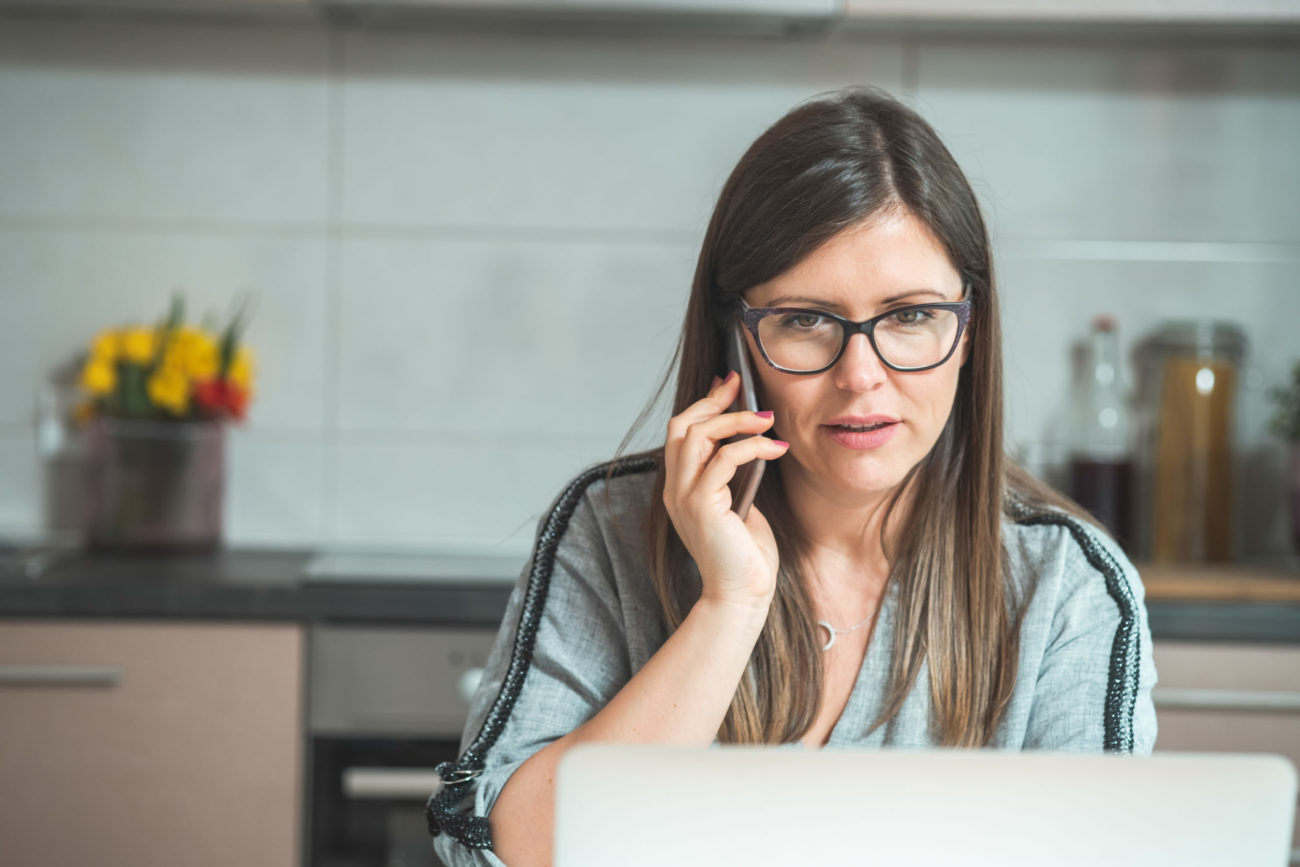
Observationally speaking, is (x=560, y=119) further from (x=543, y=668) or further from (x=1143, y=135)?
(x=543, y=668)

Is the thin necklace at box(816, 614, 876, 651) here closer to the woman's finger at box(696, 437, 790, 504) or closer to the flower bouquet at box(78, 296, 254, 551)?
the woman's finger at box(696, 437, 790, 504)

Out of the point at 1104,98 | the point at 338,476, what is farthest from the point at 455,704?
the point at 1104,98

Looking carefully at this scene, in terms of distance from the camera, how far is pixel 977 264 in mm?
1114

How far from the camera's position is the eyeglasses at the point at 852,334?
1046mm

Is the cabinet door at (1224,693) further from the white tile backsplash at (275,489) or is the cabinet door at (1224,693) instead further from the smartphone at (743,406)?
the white tile backsplash at (275,489)

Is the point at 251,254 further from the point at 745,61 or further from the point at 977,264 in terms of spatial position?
the point at 977,264

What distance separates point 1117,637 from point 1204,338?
125cm

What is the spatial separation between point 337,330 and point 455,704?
80 centimetres

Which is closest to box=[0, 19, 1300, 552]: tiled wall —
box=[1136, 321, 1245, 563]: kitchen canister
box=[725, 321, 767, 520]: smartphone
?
box=[1136, 321, 1245, 563]: kitchen canister

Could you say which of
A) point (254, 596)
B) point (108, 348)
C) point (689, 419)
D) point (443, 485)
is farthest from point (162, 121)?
point (689, 419)

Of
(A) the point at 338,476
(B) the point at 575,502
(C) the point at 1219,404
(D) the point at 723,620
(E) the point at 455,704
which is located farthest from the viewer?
(A) the point at 338,476

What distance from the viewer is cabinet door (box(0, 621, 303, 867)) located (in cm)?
181

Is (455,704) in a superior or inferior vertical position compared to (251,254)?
inferior

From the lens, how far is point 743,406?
1109mm
